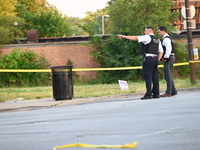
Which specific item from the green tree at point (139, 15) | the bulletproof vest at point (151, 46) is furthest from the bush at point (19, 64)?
the bulletproof vest at point (151, 46)

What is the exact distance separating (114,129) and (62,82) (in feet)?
31.1

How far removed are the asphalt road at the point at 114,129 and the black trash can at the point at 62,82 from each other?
562 cm

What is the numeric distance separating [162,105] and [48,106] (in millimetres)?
4400

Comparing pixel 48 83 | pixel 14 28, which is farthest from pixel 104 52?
pixel 14 28

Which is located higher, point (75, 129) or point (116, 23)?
point (116, 23)

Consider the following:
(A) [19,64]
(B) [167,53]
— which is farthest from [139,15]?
(B) [167,53]

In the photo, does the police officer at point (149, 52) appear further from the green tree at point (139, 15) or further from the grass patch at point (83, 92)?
the green tree at point (139, 15)

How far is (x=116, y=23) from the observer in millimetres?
42656

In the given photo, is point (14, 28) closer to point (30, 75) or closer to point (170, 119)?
point (30, 75)

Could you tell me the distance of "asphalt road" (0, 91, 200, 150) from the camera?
27.7ft

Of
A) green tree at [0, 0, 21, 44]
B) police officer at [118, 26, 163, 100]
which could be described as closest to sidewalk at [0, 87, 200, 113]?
police officer at [118, 26, 163, 100]

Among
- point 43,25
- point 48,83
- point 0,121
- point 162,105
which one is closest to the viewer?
point 0,121

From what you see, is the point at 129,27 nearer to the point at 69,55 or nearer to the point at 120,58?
the point at 120,58

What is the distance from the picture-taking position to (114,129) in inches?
388
